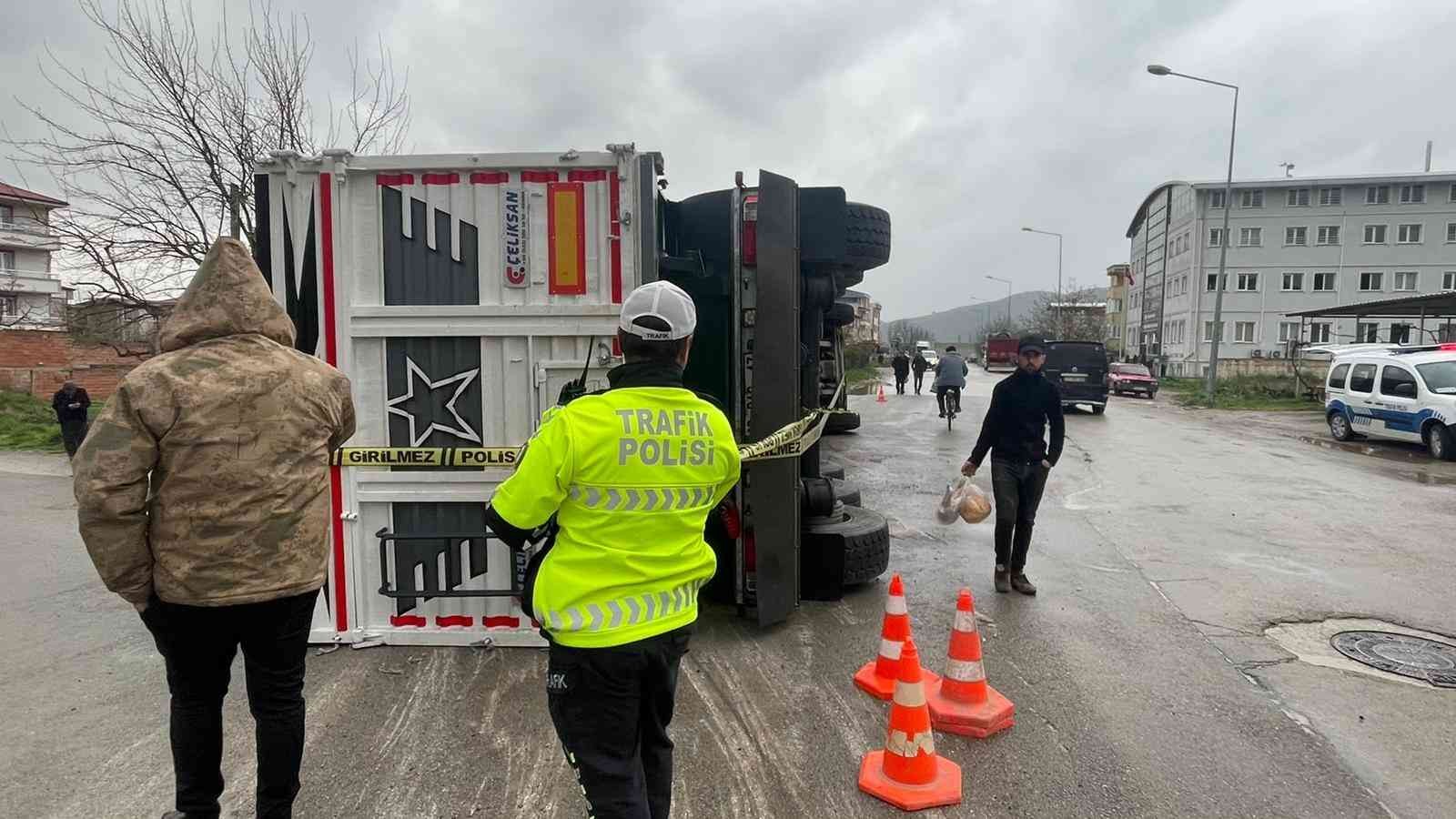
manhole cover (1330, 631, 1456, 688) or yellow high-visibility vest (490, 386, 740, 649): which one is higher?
yellow high-visibility vest (490, 386, 740, 649)

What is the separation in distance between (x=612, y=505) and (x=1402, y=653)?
206 inches

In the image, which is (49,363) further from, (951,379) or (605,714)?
(605,714)

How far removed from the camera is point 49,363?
2522cm

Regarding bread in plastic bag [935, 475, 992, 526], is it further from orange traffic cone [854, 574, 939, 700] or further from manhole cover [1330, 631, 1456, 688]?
manhole cover [1330, 631, 1456, 688]

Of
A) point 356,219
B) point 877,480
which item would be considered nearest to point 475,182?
point 356,219

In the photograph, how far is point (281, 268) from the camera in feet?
13.7

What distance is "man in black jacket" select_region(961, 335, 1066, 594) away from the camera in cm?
565

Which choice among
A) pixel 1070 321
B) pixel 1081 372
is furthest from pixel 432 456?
pixel 1070 321

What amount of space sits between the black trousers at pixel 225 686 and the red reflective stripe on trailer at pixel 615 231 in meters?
2.22

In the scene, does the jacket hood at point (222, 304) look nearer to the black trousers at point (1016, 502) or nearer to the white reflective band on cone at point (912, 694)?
the white reflective band on cone at point (912, 694)

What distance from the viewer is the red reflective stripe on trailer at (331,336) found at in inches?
163

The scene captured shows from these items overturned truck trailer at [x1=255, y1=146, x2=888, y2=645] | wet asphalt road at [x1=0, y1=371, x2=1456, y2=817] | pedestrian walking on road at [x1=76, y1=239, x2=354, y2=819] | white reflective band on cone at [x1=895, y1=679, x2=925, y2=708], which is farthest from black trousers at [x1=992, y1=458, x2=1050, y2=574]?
pedestrian walking on road at [x1=76, y1=239, x2=354, y2=819]

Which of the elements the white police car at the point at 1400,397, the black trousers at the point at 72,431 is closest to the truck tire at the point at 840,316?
the white police car at the point at 1400,397

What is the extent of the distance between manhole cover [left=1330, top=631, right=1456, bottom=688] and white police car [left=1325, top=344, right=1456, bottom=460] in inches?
434
